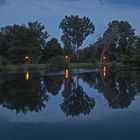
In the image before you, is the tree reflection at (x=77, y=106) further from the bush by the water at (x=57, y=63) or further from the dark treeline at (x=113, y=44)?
the dark treeline at (x=113, y=44)

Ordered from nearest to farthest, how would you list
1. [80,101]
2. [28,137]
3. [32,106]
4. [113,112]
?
[28,137] < [113,112] < [32,106] < [80,101]

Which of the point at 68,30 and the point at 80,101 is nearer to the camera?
the point at 80,101

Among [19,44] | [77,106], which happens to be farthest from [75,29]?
[77,106]

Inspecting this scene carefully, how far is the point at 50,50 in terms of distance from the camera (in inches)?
3189

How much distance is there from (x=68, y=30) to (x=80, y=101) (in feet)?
257

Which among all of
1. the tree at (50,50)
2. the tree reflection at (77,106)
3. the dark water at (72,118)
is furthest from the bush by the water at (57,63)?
the tree reflection at (77,106)

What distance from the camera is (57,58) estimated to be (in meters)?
61.0

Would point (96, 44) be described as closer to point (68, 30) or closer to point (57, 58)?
point (68, 30)

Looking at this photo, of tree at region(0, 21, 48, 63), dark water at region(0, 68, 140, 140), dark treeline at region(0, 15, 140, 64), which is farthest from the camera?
dark treeline at region(0, 15, 140, 64)

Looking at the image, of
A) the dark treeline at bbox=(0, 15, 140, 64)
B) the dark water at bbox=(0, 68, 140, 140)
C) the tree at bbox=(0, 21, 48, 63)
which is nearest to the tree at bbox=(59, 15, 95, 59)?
the dark treeline at bbox=(0, 15, 140, 64)

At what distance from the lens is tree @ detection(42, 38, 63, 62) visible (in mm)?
80312

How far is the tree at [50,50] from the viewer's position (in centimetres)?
8031

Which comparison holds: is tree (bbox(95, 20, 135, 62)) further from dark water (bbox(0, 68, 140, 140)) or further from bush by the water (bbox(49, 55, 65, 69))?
dark water (bbox(0, 68, 140, 140))

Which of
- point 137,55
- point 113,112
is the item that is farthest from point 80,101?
point 137,55
